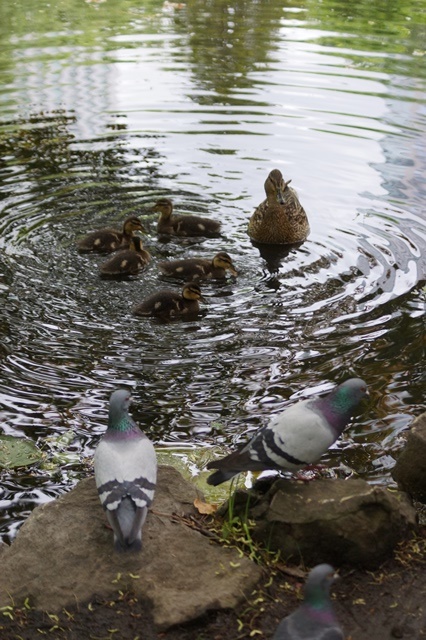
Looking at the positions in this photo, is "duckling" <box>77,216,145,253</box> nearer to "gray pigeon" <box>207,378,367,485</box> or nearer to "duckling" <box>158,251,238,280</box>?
"duckling" <box>158,251,238,280</box>

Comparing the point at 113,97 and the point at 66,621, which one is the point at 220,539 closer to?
the point at 66,621

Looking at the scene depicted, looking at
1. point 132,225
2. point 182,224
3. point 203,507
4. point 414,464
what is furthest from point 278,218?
point 203,507

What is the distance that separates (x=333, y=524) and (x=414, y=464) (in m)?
Result: 0.77

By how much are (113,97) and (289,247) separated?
4.86 meters

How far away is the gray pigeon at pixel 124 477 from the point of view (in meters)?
3.73

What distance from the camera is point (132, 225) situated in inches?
326

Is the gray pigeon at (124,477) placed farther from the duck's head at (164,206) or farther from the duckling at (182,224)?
the duck's head at (164,206)

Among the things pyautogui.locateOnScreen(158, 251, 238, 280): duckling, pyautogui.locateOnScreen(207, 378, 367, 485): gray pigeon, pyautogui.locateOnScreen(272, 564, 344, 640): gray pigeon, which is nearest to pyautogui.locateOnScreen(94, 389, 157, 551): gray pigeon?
pyautogui.locateOnScreen(207, 378, 367, 485): gray pigeon

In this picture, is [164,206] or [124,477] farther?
[164,206]

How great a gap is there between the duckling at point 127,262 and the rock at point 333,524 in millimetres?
3861

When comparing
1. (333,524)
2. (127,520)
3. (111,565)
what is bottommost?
(111,565)

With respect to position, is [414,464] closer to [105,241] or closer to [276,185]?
[105,241]

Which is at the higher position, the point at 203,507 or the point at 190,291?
the point at 203,507

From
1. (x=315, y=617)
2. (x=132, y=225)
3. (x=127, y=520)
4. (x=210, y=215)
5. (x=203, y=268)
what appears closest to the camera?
(x=315, y=617)
